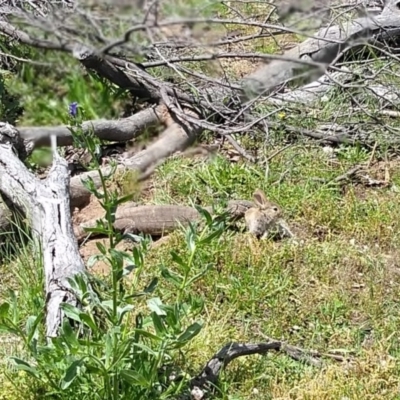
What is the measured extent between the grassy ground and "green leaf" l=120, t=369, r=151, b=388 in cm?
52

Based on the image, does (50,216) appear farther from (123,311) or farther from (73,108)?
(73,108)

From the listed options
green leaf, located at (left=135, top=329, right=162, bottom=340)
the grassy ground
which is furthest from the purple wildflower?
green leaf, located at (left=135, top=329, right=162, bottom=340)

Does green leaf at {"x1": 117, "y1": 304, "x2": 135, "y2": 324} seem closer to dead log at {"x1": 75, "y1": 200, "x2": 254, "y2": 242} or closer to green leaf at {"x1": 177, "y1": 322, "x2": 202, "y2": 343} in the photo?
green leaf at {"x1": 177, "y1": 322, "x2": 202, "y2": 343}

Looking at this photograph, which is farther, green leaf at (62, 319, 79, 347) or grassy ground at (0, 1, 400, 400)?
grassy ground at (0, 1, 400, 400)

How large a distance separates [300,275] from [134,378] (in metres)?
1.70

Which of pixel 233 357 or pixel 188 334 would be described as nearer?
pixel 188 334

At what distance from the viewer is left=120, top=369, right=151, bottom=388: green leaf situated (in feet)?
6.75

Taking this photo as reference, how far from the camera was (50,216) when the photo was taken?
329cm

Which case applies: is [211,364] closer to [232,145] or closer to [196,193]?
[196,193]

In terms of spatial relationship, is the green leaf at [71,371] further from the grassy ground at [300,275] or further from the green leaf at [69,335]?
the grassy ground at [300,275]

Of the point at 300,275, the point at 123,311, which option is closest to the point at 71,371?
the point at 123,311

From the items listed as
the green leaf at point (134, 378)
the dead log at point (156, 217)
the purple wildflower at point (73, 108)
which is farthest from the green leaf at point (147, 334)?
the dead log at point (156, 217)

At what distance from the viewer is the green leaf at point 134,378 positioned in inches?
81.0

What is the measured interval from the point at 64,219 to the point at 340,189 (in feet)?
6.52
